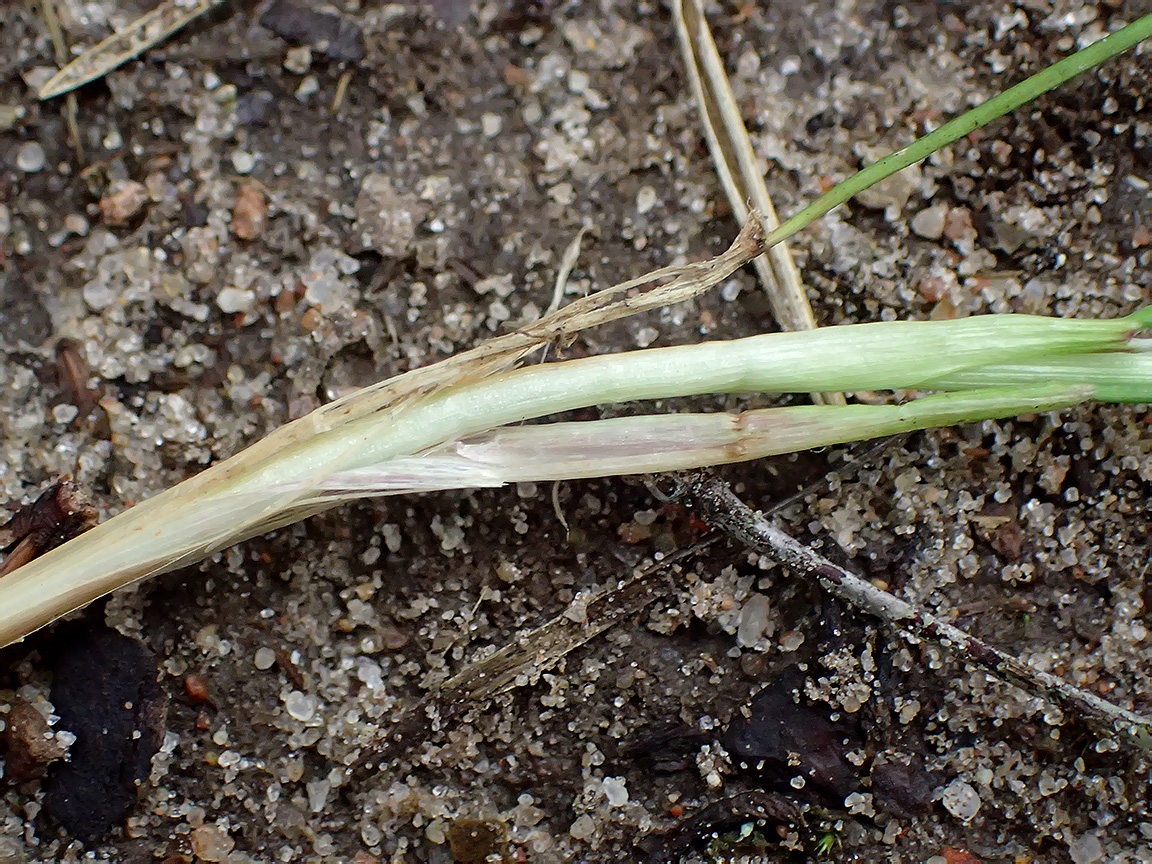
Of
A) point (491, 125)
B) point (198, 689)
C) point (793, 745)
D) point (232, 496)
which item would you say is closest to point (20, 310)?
point (232, 496)

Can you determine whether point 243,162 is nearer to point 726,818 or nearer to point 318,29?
point 318,29

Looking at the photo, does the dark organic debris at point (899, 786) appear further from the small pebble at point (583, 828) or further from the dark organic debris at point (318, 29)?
the dark organic debris at point (318, 29)

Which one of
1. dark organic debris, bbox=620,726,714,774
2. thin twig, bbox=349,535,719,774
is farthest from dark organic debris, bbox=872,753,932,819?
thin twig, bbox=349,535,719,774

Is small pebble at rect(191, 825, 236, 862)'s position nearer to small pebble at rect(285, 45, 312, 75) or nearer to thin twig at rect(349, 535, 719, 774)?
thin twig at rect(349, 535, 719, 774)

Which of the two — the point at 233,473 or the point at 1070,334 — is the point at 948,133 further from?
the point at 233,473

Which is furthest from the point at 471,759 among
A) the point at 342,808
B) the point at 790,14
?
the point at 790,14

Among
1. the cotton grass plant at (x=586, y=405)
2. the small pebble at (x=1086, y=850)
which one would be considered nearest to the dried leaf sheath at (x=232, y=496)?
the cotton grass plant at (x=586, y=405)
